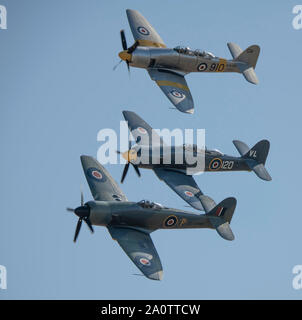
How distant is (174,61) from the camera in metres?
54.2

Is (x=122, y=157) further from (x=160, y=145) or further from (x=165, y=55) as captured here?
(x=165, y=55)

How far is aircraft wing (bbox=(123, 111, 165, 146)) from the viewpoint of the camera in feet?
171

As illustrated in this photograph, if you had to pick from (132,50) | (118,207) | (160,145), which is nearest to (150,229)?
(118,207)

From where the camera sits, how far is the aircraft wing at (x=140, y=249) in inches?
1777

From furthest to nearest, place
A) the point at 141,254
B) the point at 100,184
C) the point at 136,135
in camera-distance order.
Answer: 1. the point at 136,135
2. the point at 100,184
3. the point at 141,254

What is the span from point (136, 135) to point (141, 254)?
8265 millimetres

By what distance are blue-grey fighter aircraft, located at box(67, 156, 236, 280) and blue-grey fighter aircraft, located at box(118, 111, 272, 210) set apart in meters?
1.32

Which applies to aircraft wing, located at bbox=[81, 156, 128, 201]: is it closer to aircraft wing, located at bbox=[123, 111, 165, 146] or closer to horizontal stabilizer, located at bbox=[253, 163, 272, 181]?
aircraft wing, located at bbox=[123, 111, 165, 146]

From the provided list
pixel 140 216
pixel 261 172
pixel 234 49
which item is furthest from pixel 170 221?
pixel 234 49

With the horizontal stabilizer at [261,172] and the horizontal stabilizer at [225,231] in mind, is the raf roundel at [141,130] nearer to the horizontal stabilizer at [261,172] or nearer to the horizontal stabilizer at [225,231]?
the horizontal stabilizer at [261,172]

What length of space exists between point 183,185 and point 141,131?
3.69 metres

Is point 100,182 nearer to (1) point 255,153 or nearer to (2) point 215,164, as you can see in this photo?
(2) point 215,164

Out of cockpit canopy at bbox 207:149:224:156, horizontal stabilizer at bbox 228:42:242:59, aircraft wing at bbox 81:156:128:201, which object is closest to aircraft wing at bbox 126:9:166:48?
horizontal stabilizer at bbox 228:42:242:59

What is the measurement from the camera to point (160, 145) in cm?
5212
